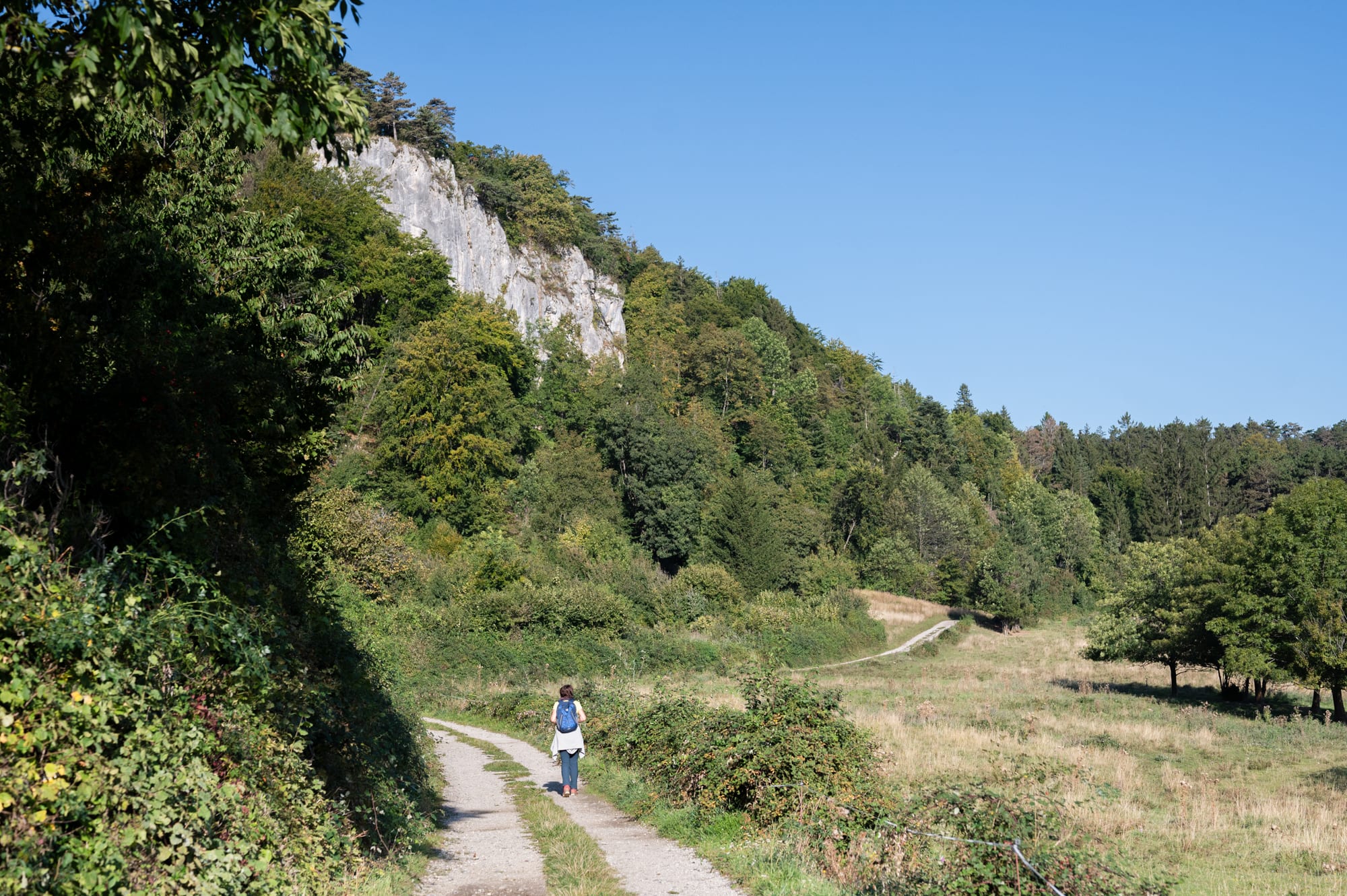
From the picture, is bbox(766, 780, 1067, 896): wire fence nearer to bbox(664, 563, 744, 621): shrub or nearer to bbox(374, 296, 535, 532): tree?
bbox(664, 563, 744, 621): shrub

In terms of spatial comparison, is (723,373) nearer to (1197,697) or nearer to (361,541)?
(361,541)

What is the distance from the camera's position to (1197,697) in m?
42.3

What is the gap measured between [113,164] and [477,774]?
1265cm

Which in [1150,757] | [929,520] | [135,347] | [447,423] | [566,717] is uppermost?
[447,423]

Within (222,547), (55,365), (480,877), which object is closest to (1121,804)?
(480,877)

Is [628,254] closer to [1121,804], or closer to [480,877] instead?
[1121,804]

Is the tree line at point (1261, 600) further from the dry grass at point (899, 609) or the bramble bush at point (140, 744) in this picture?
the bramble bush at point (140, 744)

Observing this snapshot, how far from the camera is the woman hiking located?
1472 centimetres

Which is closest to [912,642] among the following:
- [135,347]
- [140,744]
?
[135,347]

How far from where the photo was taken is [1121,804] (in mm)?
19359

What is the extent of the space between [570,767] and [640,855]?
4.28 metres

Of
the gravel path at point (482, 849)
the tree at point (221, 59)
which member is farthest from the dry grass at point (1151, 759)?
the tree at point (221, 59)

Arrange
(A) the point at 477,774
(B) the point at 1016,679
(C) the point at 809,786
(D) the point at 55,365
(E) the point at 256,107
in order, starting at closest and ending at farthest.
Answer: (E) the point at 256,107 < (D) the point at 55,365 < (C) the point at 809,786 < (A) the point at 477,774 < (B) the point at 1016,679

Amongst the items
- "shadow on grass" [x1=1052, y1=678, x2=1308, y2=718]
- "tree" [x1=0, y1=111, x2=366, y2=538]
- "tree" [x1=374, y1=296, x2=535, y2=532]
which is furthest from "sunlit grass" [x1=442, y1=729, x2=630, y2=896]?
"tree" [x1=374, y1=296, x2=535, y2=532]
